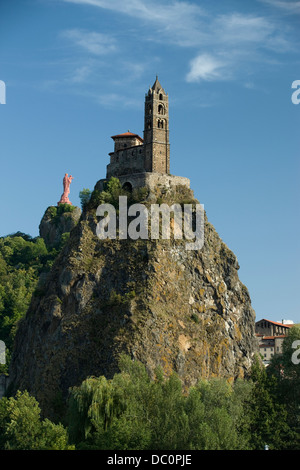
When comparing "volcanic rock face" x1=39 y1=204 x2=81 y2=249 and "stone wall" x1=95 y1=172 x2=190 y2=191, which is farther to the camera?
"volcanic rock face" x1=39 y1=204 x2=81 y2=249

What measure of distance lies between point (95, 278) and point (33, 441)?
3640 centimetres

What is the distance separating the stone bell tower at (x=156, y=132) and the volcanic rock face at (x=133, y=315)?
32.0ft

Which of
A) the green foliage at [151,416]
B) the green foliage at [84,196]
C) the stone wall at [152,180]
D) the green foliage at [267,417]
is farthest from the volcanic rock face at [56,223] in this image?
the green foliage at [151,416]

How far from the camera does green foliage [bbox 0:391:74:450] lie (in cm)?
7788

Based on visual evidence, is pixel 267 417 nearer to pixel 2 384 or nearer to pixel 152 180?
pixel 152 180

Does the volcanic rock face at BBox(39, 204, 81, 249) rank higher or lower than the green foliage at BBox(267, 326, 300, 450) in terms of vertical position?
higher

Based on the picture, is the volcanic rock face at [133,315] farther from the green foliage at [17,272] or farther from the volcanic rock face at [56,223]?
the volcanic rock face at [56,223]

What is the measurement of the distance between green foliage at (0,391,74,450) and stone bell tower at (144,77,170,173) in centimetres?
3953

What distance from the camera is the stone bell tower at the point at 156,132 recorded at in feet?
402

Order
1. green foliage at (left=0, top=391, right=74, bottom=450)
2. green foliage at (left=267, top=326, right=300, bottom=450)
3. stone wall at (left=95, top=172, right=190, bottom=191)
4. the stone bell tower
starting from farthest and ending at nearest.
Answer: the stone bell tower, stone wall at (left=95, top=172, right=190, bottom=191), green foliage at (left=267, top=326, right=300, bottom=450), green foliage at (left=0, top=391, right=74, bottom=450)

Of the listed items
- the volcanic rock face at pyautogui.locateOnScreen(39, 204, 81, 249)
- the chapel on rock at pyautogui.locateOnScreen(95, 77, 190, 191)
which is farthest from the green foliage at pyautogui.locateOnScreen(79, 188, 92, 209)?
the volcanic rock face at pyautogui.locateOnScreen(39, 204, 81, 249)

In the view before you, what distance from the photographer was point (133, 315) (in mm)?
108062

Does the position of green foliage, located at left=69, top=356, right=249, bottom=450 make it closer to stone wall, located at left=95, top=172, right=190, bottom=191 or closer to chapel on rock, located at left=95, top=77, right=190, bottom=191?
stone wall, located at left=95, top=172, right=190, bottom=191
